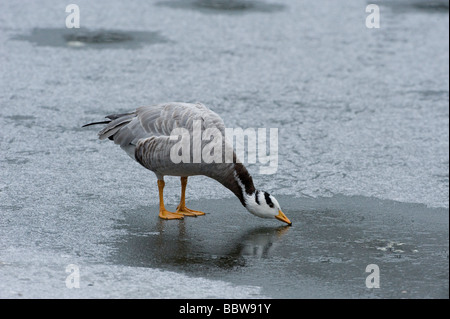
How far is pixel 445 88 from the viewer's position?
30.0 feet

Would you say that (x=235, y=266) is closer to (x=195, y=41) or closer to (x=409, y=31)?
(x=195, y=41)

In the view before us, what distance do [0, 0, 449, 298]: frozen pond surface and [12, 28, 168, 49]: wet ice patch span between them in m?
0.04

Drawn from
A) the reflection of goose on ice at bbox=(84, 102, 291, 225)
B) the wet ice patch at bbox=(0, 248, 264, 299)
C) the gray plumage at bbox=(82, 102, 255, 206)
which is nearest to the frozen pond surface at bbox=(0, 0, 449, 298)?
the wet ice patch at bbox=(0, 248, 264, 299)

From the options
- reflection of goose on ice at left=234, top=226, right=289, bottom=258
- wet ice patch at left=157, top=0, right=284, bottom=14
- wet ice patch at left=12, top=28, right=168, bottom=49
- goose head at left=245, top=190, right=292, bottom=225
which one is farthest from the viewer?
wet ice patch at left=157, top=0, right=284, bottom=14

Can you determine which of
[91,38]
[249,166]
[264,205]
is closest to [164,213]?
[264,205]

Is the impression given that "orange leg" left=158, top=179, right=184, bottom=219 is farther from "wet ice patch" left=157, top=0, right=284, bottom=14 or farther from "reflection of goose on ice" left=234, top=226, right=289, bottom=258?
"wet ice patch" left=157, top=0, right=284, bottom=14

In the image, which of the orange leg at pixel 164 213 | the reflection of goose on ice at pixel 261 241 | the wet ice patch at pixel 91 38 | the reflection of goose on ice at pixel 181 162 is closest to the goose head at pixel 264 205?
the reflection of goose on ice at pixel 181 162

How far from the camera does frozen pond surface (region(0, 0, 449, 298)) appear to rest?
Answer: 4934mm

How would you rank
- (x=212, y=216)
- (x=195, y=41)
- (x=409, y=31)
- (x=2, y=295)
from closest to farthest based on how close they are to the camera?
(x=2, y=295), (x=212, y=216), (x=195, y=41), (x=409, y=31)

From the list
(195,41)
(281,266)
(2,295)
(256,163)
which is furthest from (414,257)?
(195,41)

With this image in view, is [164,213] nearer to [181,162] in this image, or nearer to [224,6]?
[181,162]

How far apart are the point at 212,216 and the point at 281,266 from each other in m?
1.06

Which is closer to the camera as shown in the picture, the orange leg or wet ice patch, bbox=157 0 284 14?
the orange leg

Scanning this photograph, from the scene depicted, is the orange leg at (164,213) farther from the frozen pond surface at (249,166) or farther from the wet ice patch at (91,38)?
the wet ice patch at (91,38)
